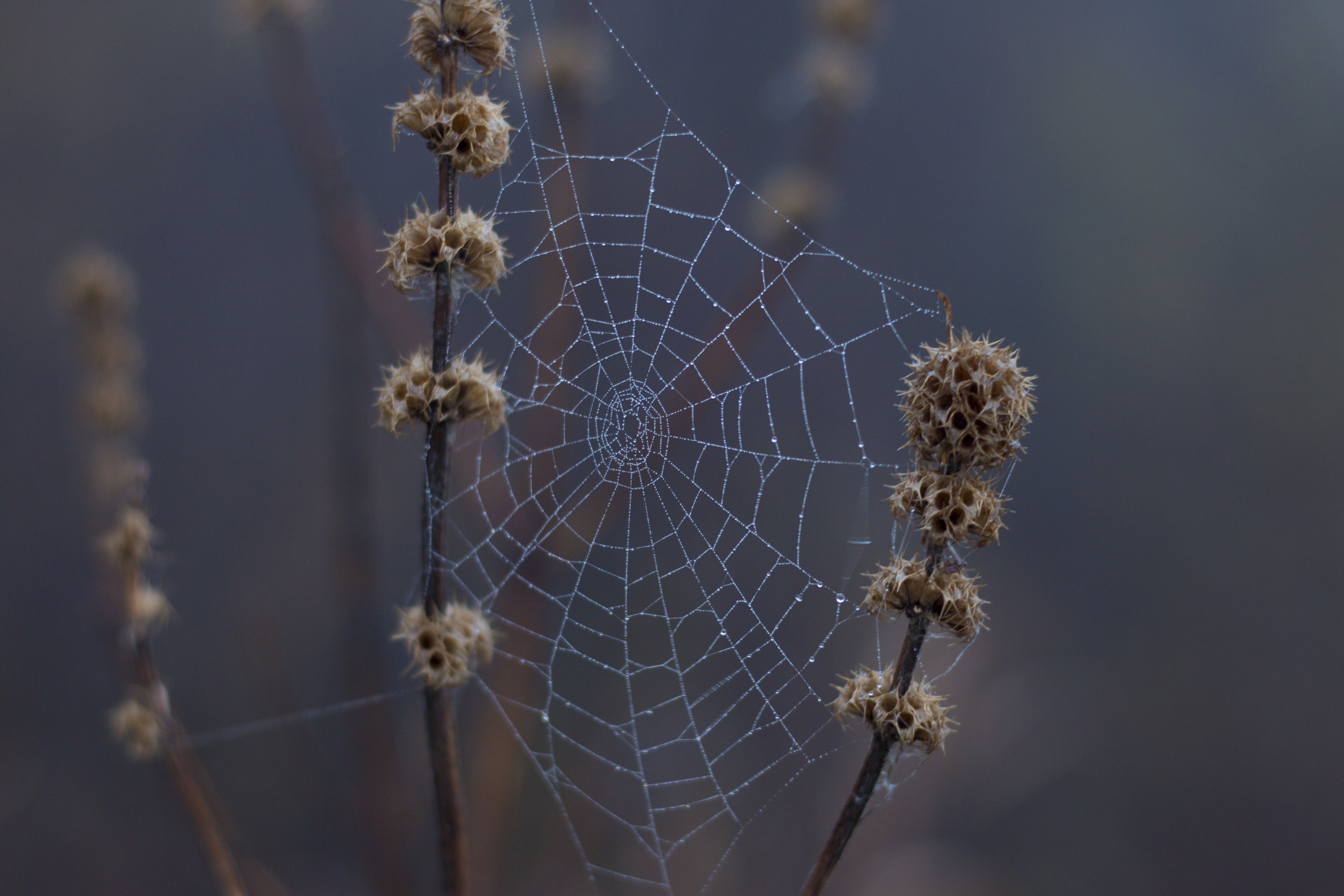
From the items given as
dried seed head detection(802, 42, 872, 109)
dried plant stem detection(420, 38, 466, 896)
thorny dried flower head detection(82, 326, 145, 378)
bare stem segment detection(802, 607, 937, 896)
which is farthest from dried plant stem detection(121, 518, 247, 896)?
dried seed head detection(802, 42, 872, 109)

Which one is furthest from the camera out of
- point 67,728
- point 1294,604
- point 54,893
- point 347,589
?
point 1294,604

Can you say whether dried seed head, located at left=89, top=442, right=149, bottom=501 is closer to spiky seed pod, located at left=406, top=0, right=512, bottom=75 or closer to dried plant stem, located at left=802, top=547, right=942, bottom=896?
spiky seed pod, located at left=406, top=0, right=512, bottom=75

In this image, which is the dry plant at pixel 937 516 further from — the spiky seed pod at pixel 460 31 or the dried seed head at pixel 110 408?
the dried seed head at pixel 110 408

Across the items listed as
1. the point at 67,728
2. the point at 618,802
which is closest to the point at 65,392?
the point at 67,728

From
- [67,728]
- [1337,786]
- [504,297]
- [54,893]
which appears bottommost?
[1337,786]

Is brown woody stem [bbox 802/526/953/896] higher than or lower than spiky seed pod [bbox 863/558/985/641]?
lower

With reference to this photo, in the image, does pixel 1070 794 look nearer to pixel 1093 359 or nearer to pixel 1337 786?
pixel 1337 786
